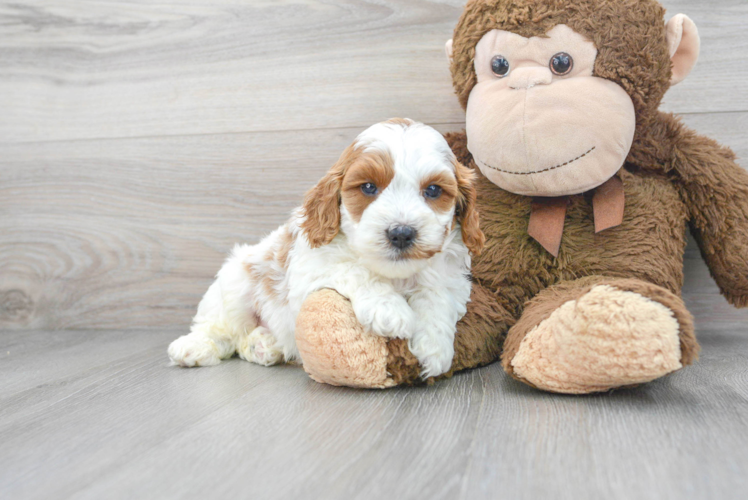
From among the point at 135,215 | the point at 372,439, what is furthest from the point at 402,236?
the point at 135,215

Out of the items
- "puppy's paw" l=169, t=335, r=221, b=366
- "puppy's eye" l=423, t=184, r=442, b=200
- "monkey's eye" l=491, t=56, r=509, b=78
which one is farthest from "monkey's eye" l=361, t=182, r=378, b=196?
"puppy's paw" l=169, t=335, r=221, b=366

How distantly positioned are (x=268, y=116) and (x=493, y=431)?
1.38m

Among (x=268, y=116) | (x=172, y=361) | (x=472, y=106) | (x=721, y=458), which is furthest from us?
(x=268, y=116)

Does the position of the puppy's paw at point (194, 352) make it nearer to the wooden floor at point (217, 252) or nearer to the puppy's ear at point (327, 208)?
the wooden floor at point (217, 252)

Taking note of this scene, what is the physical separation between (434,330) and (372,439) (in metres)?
0.35

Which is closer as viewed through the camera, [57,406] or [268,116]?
[57,406]

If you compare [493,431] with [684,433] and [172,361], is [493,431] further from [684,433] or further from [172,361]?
[172,361]

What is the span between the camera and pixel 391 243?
1.14m

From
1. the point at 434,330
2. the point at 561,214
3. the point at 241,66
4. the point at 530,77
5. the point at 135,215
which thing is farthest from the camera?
the point at 135,215

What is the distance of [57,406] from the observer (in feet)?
4.02

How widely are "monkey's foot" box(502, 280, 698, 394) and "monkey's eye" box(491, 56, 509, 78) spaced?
0.58m

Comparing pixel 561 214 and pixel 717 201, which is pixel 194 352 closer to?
pixel 561 214

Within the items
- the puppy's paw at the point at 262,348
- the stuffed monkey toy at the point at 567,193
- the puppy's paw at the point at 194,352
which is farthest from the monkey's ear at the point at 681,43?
the puppy's paw at the point at 194,352

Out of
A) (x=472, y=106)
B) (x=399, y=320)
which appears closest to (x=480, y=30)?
(x=472, y=106)
